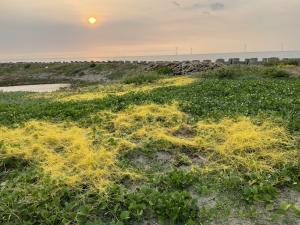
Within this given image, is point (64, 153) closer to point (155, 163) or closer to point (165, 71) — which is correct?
point (155, 163)

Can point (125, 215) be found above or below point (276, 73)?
below

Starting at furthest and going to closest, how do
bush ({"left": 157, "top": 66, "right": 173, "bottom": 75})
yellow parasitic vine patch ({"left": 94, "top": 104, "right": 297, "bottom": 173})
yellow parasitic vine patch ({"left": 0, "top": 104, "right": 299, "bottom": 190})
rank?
bush ({"left": 157, "top": 66, "right": 173, "bottom": 75}) → yellow parasitic vine patch ({"left": 94, "top": 104, "right": 297, "bottom": 173}) → yellow parasitic vine patch ({"left": 0, "top": 104, "right": 299, "bottom": 190})

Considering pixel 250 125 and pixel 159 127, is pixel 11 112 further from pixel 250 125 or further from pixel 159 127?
pixel 250 125

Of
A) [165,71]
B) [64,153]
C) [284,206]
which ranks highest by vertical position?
[64,153]

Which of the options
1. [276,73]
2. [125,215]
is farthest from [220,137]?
[276,73]

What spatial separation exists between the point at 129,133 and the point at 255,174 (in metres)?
3.09

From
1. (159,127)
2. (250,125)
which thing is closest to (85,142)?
(159,127)

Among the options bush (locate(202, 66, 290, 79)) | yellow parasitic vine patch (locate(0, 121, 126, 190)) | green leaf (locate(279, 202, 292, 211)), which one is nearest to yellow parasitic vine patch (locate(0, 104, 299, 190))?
yellow parasitic vine patch (locate(0, 121, 126, 190))

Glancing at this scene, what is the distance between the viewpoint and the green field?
19.9 feet

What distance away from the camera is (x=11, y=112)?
1188 centimetres

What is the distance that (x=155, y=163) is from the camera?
25.2 feet

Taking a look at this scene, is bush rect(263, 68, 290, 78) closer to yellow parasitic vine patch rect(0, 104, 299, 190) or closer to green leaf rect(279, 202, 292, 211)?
yellow parasitic vine patch rect(0, 104, 299, 190)

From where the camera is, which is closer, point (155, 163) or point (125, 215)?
point (125, 215)

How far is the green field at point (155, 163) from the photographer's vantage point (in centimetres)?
605
